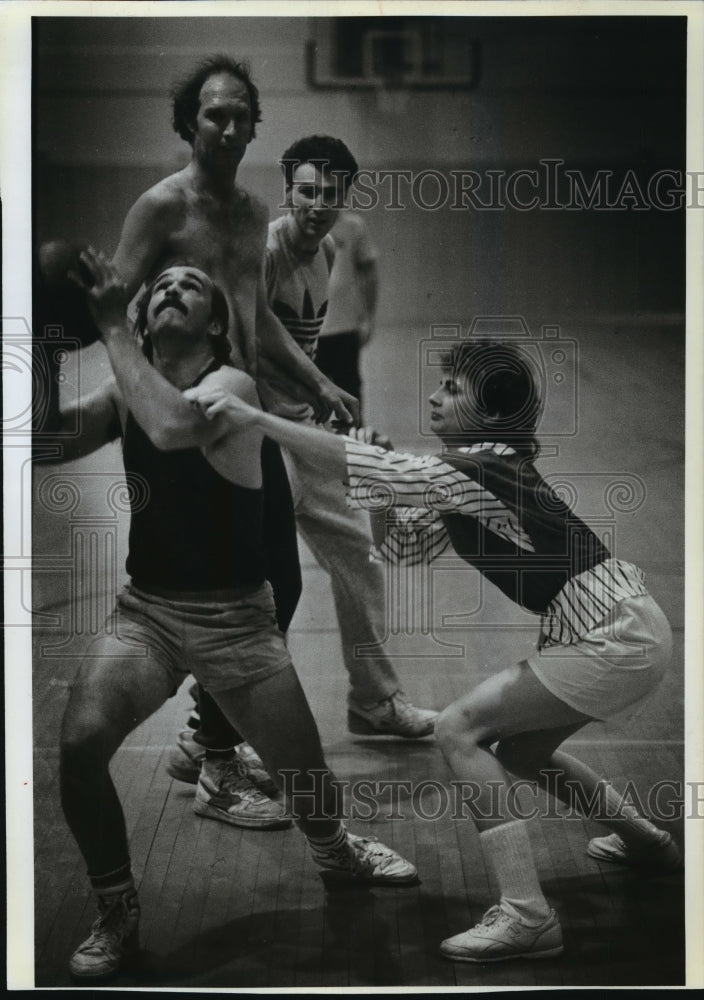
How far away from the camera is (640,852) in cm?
347

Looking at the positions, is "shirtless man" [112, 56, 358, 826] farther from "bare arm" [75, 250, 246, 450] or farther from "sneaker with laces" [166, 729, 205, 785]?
"sneaker with laces" [166, 729, 205, 785]

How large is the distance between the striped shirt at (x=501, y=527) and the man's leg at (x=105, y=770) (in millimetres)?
740

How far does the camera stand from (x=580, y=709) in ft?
11.1

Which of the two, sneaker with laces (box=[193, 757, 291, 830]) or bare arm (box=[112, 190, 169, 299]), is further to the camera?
sneaker with laces (box=[193, 757, 291, 830])

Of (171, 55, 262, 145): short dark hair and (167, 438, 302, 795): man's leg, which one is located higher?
(171, 55, 262, 145): short dark hair

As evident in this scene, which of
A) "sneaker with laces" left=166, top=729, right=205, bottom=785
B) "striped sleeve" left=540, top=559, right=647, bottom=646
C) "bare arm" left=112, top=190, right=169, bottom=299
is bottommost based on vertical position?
"sneaker with laces" left=166, top=729, right=205, bottom=785

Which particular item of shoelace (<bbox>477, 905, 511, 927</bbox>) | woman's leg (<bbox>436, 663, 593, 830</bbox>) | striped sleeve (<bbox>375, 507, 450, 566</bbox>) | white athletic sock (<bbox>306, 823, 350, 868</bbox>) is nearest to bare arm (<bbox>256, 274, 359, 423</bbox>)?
striped sleeve (<bbox>375, 507, 450, 566</bbox>)

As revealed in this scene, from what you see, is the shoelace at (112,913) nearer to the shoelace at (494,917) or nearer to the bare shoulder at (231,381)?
the shoelace at (494,917)

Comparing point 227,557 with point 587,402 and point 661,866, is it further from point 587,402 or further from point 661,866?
point 661,866

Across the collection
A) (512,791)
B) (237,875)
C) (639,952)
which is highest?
(512,791)

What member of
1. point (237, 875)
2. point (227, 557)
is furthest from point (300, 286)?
point (237, 875)

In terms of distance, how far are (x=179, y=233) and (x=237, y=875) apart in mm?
1689

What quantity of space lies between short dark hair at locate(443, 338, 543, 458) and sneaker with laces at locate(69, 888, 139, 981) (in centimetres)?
155

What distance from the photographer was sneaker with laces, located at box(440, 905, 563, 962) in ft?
11.1
